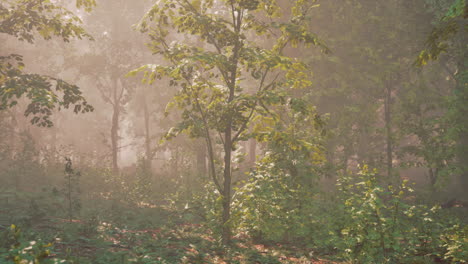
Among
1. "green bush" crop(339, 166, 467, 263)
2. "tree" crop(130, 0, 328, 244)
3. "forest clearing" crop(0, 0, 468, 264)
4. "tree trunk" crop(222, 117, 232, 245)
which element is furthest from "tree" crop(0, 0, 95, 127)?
"green bush" crop(339, 166, 467, 263)

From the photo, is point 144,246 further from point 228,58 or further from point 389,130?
point 389,130

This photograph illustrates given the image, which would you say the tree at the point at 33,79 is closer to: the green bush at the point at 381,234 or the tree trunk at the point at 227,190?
the tree trunk at the point at 227,190

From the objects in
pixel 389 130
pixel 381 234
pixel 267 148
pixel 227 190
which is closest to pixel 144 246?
pixel 227 190

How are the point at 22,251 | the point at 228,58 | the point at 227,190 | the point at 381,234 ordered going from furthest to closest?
the point at 227,190
the point at 228,58
the point at 381,234
the point at 22,251

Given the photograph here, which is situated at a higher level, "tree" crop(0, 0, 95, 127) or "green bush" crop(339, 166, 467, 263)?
"tree" crop(0, 0, 95, 127)

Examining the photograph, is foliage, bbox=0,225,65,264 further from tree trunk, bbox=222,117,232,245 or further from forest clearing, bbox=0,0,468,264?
tree trunk, bbox=222,117,232,245

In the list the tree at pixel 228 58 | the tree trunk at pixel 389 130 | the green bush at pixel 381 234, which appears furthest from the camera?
the tree trunk at pixel 389 130

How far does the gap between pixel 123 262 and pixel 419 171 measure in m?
33.5

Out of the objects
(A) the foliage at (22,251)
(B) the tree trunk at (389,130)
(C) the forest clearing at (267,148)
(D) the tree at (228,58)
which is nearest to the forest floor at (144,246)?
(C) the forest clearing at (267,148)

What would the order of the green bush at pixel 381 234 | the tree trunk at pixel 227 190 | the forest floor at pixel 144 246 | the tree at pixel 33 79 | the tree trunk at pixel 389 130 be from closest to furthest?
the green bush at pixel 381 234
the forest floor at pixel 144 246
the tree at pixel 33 79
the tree trunk at pixel 227 190
the tree trunk at pixel 389 130

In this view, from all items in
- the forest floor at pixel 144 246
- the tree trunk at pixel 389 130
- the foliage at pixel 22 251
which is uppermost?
the tree trunk at pixel 389 130

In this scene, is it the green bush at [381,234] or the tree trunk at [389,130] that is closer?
the green bush at [381,234]

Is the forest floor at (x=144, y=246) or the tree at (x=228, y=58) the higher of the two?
the tree at (x=228, y=58)

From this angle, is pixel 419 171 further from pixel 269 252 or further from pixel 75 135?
pixel 75 135
